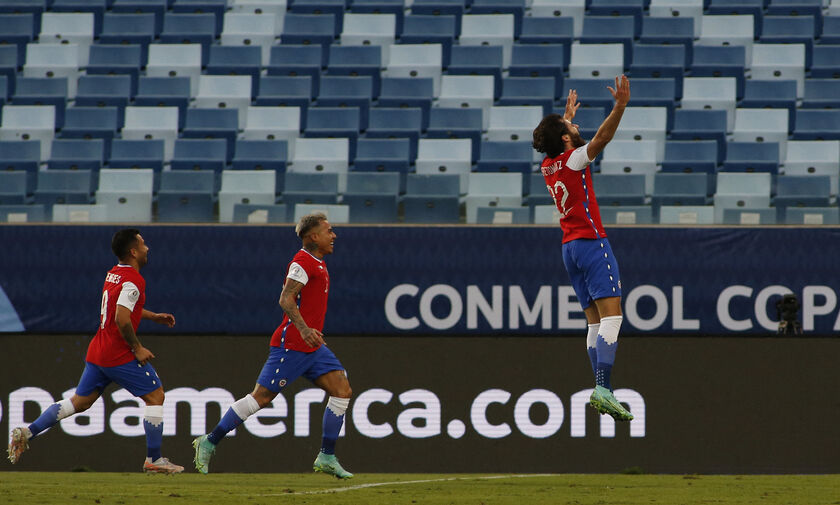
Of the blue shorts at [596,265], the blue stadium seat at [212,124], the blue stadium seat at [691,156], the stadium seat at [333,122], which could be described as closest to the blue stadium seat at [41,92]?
the blue stadium seat at [212,124]

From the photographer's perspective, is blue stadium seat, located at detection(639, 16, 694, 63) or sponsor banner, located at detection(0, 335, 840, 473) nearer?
sponsor banner, located at detection(0, 335, 840, 473)

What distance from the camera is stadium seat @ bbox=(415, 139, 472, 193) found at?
46.8ft

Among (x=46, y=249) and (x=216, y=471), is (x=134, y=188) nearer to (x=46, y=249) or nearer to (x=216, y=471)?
(x=46, y=249)

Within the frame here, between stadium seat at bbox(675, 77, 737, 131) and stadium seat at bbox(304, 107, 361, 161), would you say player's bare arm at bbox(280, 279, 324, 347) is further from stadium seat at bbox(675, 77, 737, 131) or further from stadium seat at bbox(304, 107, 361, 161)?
stadium seat at bbox(675, 77, 737, 131)

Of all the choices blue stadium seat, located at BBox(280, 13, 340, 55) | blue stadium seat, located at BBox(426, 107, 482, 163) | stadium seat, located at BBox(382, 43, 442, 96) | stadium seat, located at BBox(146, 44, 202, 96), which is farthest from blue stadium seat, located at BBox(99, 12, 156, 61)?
blue stadium seat, located at BBox(426, 107, 482, 163)

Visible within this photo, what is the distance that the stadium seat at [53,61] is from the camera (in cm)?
1686

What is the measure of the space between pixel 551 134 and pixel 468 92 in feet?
27.7

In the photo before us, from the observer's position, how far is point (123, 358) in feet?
28.1

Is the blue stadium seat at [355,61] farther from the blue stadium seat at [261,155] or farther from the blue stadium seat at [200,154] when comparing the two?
the blue stadium seat at [200,154]

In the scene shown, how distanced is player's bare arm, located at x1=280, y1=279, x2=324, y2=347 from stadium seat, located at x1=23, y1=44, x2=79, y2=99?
10042mm

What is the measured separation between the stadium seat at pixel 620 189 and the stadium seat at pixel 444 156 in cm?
186

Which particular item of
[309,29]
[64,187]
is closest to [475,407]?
[64,187]

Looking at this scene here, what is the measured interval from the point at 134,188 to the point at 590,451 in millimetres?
6141

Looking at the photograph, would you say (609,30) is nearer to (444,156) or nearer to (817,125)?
(817,125)
